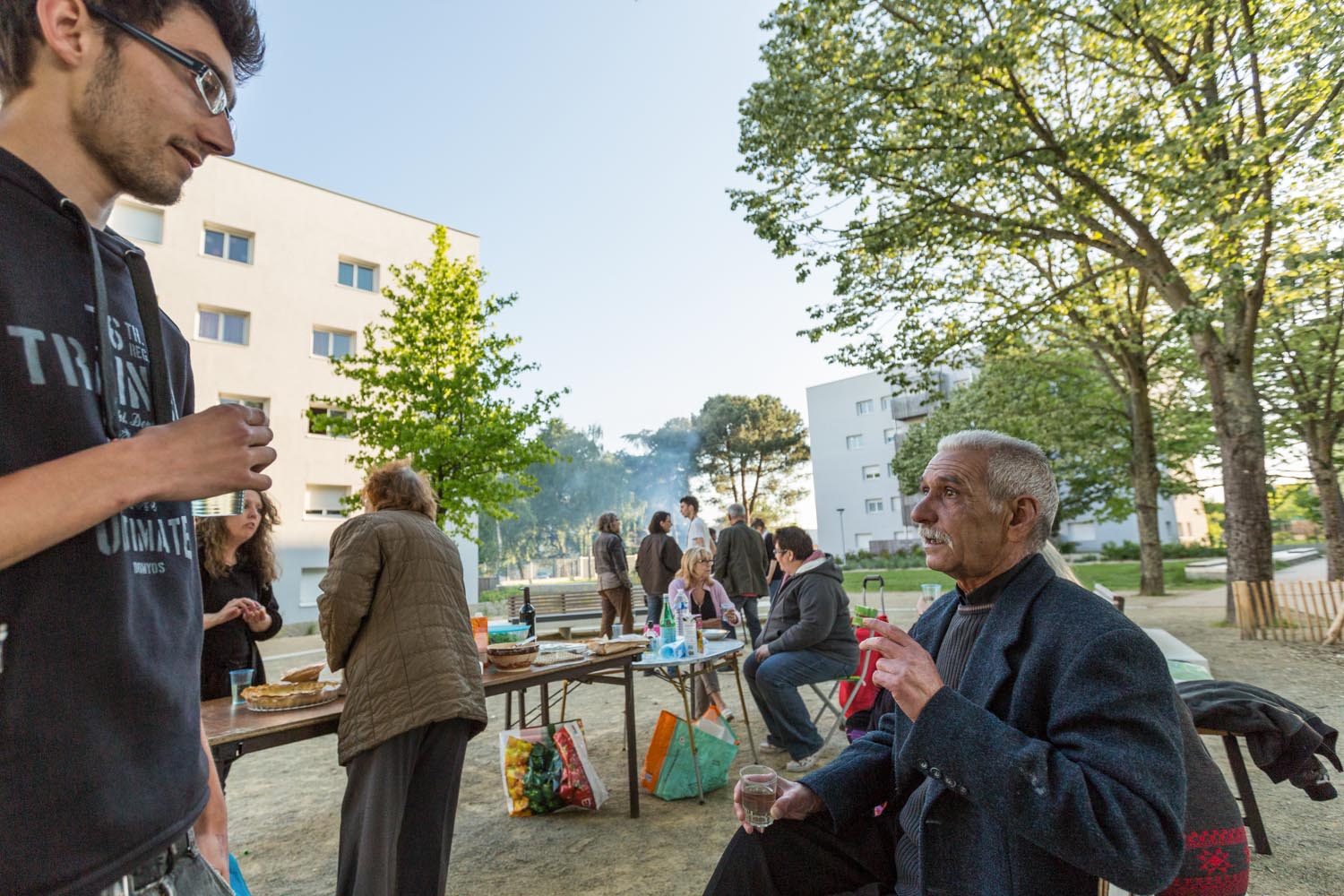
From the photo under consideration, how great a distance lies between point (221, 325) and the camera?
834 inches

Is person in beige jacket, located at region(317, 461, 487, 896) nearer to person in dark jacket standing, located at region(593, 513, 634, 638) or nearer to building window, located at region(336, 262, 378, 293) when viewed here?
person in dark jacket standing, located at region(593, 513, 634, 638)

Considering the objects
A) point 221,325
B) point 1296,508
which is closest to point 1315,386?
point 221,325

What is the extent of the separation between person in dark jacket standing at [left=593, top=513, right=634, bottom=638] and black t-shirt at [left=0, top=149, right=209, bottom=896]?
936cm

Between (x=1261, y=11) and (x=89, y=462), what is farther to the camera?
(x=1261, y=11)

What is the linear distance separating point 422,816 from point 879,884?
1988 millimetres

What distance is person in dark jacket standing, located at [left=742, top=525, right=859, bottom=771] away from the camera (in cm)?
574

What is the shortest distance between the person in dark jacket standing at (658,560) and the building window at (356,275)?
707 inches

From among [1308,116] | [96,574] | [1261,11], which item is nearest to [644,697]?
[96,574]

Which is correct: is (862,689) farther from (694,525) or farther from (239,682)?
(694,525)

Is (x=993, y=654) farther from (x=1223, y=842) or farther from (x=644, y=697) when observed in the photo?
(x=644, y=697)

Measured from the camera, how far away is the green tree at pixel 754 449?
52000mm

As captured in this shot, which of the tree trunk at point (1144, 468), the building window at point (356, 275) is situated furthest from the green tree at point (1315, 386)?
the building window at point (356, 275)

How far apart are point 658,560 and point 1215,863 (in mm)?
8185

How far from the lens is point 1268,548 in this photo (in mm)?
10750
